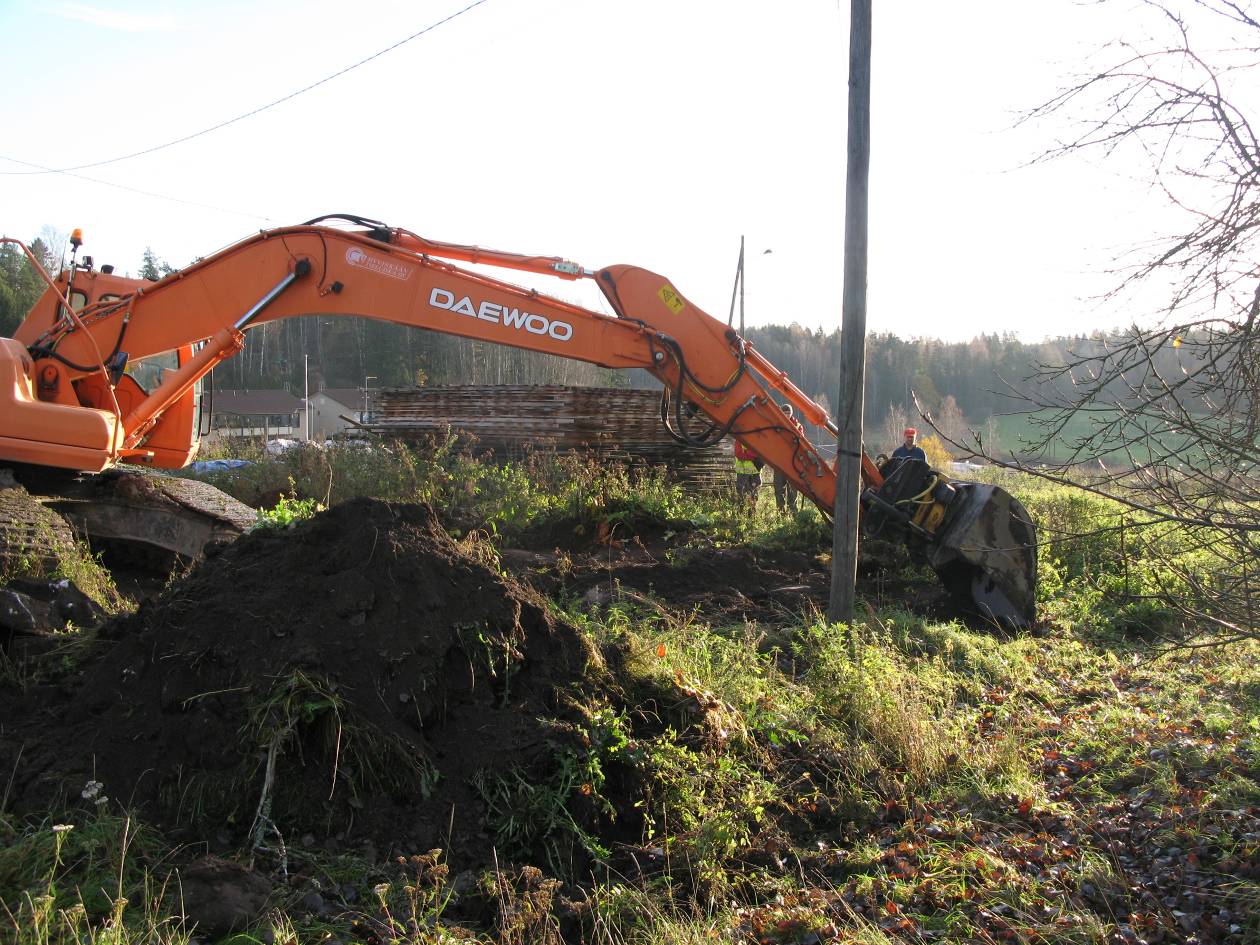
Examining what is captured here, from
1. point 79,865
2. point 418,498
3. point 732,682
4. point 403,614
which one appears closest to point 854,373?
point 732,682

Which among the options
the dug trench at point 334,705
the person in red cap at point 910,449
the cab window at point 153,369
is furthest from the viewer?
the person in red cap at point 910,449

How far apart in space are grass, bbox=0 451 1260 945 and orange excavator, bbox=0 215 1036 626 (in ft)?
6.06

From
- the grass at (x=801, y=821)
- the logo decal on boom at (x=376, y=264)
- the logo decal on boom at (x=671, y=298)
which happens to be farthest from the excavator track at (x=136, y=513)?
the logo decal on boom at (x=671, y=298)

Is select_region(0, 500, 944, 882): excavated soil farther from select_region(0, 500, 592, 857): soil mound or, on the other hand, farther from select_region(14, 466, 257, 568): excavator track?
select_region(14, 466, 257, 568): excavator track

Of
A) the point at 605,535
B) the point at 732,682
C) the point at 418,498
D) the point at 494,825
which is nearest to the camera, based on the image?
the point at 494,825

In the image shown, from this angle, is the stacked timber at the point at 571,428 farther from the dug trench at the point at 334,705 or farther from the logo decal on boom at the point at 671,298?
the dug trench at the point at 334,705

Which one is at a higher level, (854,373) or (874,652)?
(854,373)

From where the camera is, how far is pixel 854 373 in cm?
778

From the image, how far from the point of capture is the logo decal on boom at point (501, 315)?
860 cm

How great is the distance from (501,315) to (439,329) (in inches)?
22.7

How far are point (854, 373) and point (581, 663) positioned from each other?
385 centimetres

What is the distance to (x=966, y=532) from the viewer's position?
877cm

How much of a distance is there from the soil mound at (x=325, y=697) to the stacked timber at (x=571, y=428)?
37.3ft

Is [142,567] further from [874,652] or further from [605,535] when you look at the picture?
[874,652]
